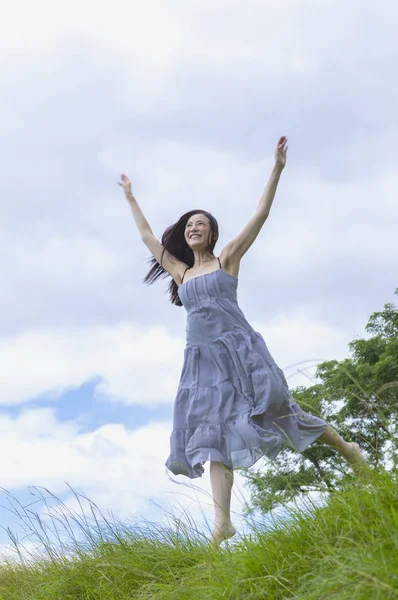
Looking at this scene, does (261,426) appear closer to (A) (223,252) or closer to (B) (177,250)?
(A) (223,252)

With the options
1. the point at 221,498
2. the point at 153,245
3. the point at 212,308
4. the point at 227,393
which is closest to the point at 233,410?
the point at 227,393

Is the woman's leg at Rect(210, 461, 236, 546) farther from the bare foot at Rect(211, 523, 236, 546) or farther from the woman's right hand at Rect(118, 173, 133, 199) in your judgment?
the woman's right hand at Rect(118, 173, 133, 199)

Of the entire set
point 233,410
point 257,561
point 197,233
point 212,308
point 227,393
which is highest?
point 197,233

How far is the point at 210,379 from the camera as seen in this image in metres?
5.77

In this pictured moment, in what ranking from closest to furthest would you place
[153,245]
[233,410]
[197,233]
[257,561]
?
[257,561], [233,410], [197,233], [153,245]

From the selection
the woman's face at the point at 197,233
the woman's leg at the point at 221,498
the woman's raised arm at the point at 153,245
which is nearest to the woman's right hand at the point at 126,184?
the woman's raised arm at the point at 153,245

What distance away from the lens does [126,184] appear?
23.0 feet

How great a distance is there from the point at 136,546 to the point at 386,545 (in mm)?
2595

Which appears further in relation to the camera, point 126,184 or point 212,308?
point 126,184

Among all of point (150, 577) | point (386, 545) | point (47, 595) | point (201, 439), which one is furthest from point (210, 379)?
point (386, 545)

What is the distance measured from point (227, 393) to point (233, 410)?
0.14m

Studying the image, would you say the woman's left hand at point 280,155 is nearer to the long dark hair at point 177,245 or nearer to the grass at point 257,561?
the long dark hair at point 177,245

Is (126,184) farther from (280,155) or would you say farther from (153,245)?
(280,155)

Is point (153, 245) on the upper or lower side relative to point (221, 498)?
upper
